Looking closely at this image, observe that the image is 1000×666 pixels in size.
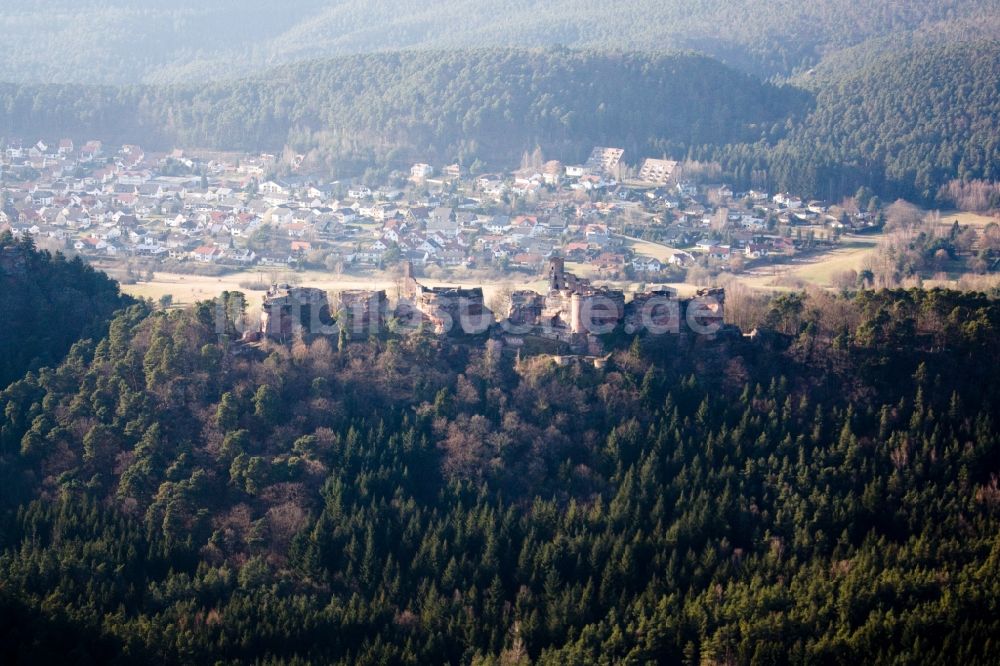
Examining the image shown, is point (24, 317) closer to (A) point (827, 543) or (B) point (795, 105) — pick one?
(A) point (827, 543)

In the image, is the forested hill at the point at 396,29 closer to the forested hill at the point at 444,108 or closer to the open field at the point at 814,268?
the forested hill at the point at 444,108

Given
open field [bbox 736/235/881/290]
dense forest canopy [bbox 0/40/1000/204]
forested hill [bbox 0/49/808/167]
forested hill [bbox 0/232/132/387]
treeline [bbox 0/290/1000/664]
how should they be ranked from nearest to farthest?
treeline [bbox 0/290/1000/664]
forested hill [bbox 0/232/132/387]
open field [bbox 736/235/881/290]
dense forest canopy [bbox 0/40/1000/204]
forested hill [bbox 0/49/808/167]

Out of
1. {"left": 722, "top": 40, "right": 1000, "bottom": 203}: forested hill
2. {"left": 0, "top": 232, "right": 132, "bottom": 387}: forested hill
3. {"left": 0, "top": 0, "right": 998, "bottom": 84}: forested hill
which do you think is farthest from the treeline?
{"left": 0, "top": 0, "right": 998, "bottom": 84}: forested hill

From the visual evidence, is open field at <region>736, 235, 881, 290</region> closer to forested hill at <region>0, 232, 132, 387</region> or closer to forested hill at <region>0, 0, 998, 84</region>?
forested hill at <region>0, 232, 132, 387</region>

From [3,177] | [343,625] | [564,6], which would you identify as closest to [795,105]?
[564,6]

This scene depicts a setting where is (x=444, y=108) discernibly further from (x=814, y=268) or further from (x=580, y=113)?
(x=814, y=268)

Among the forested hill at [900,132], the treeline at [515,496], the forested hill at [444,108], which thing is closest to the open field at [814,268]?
the forested hill at [900,132]
